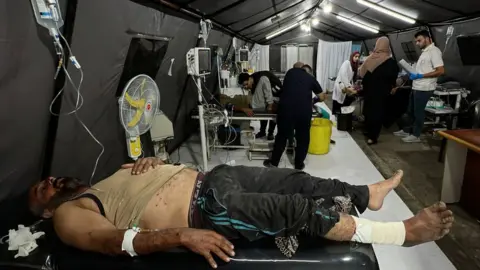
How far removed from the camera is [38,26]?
124 centimetres

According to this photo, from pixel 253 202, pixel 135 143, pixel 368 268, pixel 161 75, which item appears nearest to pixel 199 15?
pixel 161 75

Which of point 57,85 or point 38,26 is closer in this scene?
point 38,26

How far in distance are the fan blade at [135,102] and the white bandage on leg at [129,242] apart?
91 cm

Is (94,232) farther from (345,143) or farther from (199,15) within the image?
(345,143)

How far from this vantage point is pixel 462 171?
2.34m

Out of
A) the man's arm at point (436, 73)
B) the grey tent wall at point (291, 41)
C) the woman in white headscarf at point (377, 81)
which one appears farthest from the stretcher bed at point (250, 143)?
the grey tent wall at point (291, 41)

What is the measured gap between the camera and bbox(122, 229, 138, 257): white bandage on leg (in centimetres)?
112

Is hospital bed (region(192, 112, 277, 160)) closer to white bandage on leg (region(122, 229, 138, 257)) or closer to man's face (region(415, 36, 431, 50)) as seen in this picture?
man's face (region(415, 36, 431, 50))

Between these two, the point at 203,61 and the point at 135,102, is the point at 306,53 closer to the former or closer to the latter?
the point at 203,61

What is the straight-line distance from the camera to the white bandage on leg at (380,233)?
3.81 ft

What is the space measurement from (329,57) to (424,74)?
20.5 feet

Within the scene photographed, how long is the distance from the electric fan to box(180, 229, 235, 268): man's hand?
939 millimetres

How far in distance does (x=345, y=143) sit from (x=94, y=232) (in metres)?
3.62

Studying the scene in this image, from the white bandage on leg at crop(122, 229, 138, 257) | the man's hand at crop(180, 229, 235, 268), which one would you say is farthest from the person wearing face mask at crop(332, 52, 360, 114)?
the white bandage on leg at crop(122, 229, 138, 257)
